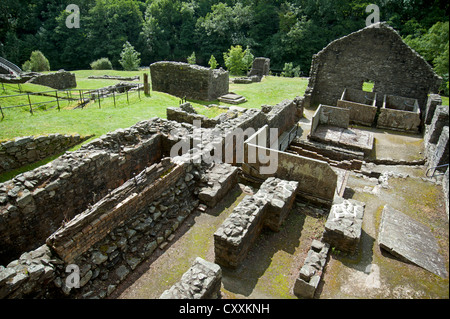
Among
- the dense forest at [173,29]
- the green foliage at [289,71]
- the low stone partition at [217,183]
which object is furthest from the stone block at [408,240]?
the dense forest at [173,29]

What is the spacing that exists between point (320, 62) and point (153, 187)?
15.4 meters

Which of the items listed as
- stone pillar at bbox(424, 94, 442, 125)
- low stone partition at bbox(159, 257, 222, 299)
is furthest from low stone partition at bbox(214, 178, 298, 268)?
stone pillar at bbox(424, 94, 442, 125)

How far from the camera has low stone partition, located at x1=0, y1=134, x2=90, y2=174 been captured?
9422 millimetres

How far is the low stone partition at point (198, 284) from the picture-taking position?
4992 mm

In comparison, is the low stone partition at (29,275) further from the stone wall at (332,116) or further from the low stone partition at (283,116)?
the stone wall at (332,116)

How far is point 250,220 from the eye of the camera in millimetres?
6777

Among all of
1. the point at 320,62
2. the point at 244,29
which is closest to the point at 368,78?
the point at 320,62

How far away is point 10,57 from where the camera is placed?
4116 centimetres

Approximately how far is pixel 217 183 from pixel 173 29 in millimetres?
51995

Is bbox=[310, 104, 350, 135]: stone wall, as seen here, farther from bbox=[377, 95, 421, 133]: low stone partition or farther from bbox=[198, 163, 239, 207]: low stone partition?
bbox=[198, 163, 239, 207]: low stone partition

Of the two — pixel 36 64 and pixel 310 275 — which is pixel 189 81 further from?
pixel 36 64

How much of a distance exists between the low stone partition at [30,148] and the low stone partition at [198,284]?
787cm

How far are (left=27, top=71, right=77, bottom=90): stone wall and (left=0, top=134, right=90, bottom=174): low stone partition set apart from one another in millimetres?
14612

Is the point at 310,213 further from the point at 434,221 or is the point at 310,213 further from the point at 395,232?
the point at 434,221
